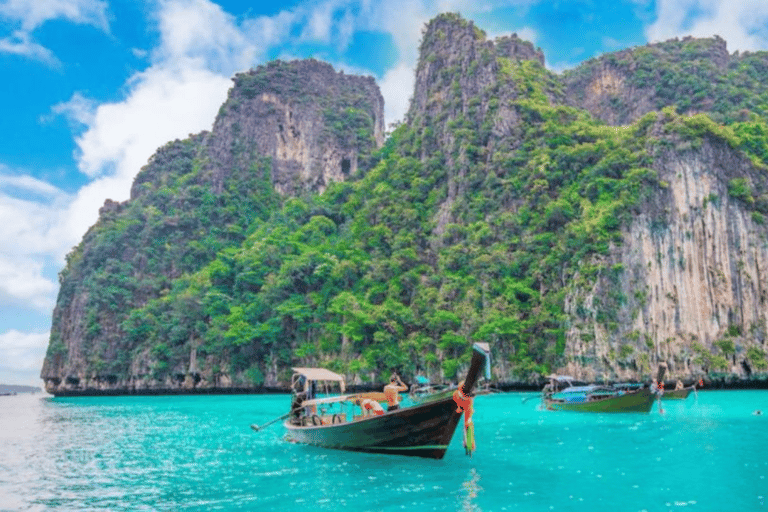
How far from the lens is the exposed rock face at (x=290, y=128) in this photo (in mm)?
83812

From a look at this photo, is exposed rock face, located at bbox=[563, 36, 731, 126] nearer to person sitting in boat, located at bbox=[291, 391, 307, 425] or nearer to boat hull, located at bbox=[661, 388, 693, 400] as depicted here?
boat hull, located at bbox=[661, 388, 693, 400]

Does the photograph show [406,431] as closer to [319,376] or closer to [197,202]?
[319,376]

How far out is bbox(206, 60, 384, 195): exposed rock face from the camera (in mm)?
83812

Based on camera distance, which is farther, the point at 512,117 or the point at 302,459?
the point at 512,117

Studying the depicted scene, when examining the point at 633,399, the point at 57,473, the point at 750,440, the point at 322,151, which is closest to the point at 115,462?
the point at 57,473

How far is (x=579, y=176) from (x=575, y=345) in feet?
53.0

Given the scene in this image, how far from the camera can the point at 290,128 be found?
284 feet

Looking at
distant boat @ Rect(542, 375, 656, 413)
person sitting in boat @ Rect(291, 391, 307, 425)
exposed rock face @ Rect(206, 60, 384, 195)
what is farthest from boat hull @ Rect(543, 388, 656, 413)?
exposed rock face @ Rect(206, 60, 384, 195)

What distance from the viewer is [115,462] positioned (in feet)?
55.2

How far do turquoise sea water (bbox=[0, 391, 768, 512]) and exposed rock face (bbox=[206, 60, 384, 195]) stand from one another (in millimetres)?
63150

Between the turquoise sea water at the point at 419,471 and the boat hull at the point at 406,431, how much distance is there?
11.4 inches

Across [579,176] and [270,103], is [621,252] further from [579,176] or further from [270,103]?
[270,103]

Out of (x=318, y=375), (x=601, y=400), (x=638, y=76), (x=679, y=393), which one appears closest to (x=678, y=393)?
(x=679, y=393)

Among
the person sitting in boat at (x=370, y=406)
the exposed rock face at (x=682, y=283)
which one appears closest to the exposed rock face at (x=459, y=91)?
the exposed rock face at (x=682, y=283)
